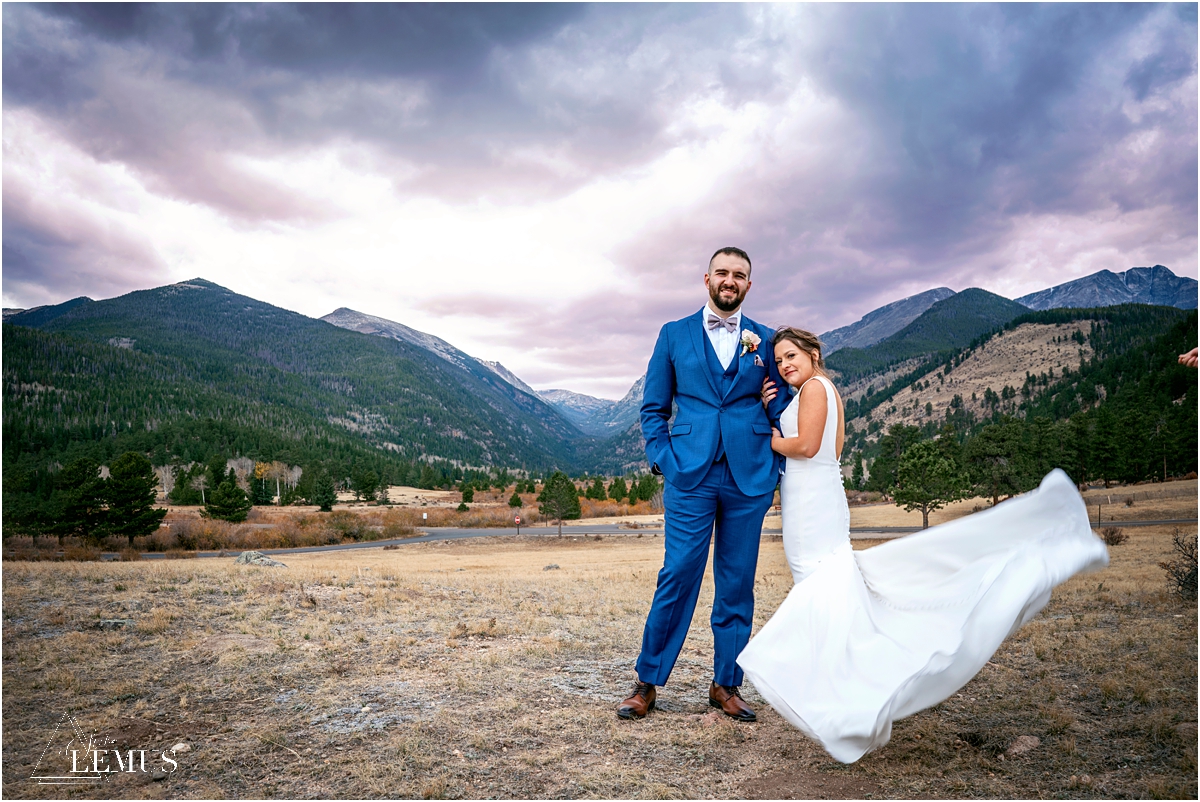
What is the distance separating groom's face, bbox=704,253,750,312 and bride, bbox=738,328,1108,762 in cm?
94

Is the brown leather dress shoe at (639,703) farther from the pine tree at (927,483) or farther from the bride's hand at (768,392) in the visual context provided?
the pine tree at (927,483)

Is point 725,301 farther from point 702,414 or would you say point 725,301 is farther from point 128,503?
point 128,503

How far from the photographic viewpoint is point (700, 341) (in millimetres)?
4914

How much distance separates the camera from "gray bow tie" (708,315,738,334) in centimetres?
493

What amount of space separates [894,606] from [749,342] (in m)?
2.06

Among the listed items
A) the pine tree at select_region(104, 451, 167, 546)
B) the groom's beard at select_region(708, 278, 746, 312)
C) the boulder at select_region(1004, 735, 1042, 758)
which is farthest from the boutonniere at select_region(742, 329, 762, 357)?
the pine tree at select_region(104, 451, 167, 546)

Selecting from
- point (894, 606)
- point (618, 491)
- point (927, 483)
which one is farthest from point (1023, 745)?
point (618, 491)

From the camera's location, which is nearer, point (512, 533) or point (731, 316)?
point (731, 316)

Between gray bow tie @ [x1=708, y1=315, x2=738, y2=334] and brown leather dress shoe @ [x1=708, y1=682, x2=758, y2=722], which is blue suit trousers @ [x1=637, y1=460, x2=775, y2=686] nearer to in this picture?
brown leather dress shoe @ [x1=708, y1=682, x2=758, y2=722]

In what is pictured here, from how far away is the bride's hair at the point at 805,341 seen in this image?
15.1ft

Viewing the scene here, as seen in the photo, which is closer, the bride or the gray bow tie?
the bride

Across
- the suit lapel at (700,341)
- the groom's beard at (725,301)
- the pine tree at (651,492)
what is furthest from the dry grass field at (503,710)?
the pine tree at (651,492)

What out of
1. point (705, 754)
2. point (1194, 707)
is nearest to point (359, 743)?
point (705, 754)

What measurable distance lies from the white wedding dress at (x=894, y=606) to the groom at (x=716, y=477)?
0.49 metres
